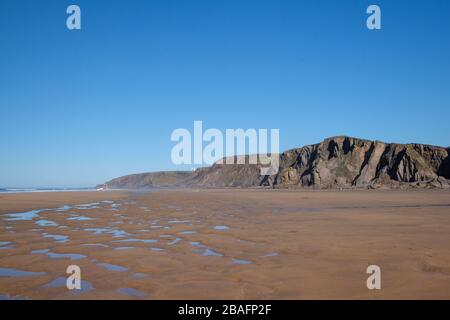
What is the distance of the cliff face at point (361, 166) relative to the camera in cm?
8431

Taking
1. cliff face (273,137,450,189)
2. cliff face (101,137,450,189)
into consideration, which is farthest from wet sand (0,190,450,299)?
cliff face (273,137,450,189)

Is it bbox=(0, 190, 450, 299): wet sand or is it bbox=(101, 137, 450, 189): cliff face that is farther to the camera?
bbox=(101, 137, 450, 189): cliff face

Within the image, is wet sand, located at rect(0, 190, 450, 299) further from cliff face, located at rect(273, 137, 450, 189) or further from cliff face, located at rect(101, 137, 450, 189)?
cliff face, located at rect(273, 137, 450, 189)

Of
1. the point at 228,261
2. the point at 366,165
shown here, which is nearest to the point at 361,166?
the point at 366,165

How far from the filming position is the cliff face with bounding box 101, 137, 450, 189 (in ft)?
277

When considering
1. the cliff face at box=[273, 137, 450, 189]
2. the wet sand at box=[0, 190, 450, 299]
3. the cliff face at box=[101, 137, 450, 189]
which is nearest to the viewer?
the wet sand at box=[0, 190, 450, 299]

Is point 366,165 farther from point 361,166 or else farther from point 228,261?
point 228,261

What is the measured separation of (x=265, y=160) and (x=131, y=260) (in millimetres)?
141235

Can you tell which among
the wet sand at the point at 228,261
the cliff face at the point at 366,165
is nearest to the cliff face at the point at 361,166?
the cliff face at the point at 366,165

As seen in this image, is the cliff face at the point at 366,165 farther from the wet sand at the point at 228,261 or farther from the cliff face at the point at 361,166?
the wet sand at the point at 228,261

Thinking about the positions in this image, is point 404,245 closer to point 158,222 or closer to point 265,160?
point 158,222

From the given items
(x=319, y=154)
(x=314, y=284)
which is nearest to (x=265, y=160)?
(x=319, y=154)

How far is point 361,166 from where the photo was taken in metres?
98.1
